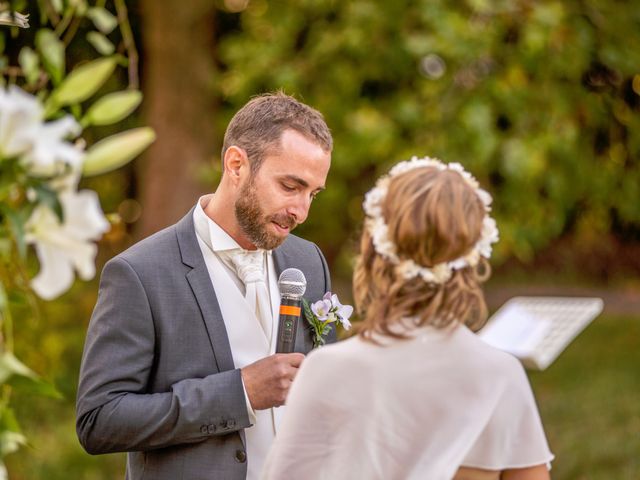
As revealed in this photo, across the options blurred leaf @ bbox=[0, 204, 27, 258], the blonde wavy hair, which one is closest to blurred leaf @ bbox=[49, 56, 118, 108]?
blurred leaf @ bbox=[0, 204, 27, 258]

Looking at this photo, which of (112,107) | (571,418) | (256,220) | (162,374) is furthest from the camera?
(571,418)

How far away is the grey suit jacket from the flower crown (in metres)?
0.70

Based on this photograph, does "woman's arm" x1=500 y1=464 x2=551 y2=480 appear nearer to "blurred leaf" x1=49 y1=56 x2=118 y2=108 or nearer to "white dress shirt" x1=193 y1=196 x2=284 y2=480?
"white dress shirt" x1=193 y1=196 x2=284 y2=480

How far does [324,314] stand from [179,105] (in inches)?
244

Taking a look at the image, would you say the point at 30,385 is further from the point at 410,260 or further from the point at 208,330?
the point at 208,330

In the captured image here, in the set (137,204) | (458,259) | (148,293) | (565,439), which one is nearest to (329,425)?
(458,259)

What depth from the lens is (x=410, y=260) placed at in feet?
6.64

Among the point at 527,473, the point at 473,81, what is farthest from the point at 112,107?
the point at 473,81

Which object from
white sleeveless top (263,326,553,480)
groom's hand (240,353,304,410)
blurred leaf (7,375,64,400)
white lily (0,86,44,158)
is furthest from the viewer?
groom's hand (240,353,304,410)

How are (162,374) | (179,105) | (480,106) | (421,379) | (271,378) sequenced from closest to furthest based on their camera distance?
1. (421,379)
2. (271,378)
3. (162,374)
4. (480,106)
5. (179,105)

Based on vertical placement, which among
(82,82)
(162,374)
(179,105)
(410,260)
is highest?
(82,82)

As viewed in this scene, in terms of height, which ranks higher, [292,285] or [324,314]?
[292,285]

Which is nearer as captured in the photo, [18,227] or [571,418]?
[18,227]

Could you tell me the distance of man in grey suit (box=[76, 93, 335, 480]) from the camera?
8.20ft
